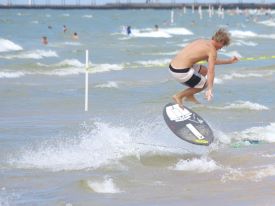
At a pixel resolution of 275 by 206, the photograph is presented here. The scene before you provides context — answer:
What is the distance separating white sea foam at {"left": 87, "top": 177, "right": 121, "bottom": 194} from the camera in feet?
29.3

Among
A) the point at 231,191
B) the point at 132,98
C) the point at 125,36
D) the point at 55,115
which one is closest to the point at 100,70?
the point at 132,98

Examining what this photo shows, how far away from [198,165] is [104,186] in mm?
1508

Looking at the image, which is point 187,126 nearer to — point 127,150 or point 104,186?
point 127,150

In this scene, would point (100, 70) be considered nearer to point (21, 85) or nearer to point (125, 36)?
point (21, 85)

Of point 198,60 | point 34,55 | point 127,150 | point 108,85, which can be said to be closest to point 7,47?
point 34,55

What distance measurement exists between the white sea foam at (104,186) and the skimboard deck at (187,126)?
5.54ft

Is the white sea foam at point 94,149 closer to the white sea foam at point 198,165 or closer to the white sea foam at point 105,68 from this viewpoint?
the white sea foam at point 198,165

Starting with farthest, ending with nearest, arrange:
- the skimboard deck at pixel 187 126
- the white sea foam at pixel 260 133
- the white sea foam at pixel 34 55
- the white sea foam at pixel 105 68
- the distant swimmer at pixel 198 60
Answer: the white sea foam at pixel 34 55 → the white sea foam at pixel 105 68 → the white sea foam at pixel 260 133 → the skimboard deck at pixel 187 126 → the distant swimmer at pixel 198 60

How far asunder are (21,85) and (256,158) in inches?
491

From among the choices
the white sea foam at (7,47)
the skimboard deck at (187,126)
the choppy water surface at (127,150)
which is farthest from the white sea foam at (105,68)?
the skimboard deck at (187,126)

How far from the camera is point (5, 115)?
15.4 metres

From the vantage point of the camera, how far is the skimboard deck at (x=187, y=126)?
10664 mm

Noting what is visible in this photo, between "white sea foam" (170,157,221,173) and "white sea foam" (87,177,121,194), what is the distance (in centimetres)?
115

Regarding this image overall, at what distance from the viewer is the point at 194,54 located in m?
10.2
